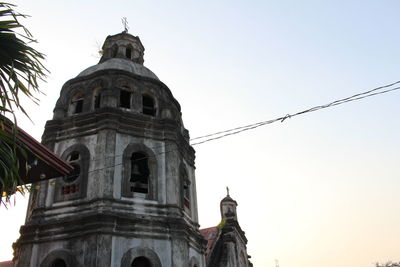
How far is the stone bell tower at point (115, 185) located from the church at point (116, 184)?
0.03 meters

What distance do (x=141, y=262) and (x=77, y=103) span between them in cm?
663

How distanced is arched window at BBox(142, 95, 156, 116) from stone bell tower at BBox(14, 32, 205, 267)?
0.04 meters

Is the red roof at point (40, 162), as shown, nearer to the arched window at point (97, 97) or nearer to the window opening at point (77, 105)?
the arched window at point (97, 97)

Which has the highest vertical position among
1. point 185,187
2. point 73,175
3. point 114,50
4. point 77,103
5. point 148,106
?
point 114,50

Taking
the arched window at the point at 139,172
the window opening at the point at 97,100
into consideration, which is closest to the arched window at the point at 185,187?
the arched window at the point at 139,172

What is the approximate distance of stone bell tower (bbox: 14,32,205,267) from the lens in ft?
37.3

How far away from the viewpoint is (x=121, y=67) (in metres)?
15.5

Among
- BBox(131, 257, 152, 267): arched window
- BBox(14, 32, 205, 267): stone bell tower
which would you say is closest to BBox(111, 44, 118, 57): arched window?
BBox(14, 32, 205, 267): stone bell tower

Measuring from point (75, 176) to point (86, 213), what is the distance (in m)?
1.66

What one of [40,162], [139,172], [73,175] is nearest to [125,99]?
[139,172]

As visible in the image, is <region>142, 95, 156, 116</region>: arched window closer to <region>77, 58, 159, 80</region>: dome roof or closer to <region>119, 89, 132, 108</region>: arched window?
<region>119, 89, 132, 108</region>: arched window

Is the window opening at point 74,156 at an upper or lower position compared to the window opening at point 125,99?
lower

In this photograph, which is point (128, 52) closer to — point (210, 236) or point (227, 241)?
point (210, 236)

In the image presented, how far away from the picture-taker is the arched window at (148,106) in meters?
14.9
